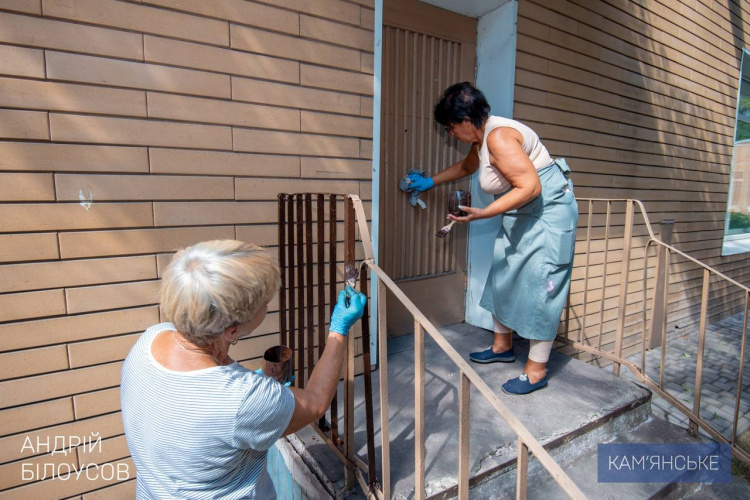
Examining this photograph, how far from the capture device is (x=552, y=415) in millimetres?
2287

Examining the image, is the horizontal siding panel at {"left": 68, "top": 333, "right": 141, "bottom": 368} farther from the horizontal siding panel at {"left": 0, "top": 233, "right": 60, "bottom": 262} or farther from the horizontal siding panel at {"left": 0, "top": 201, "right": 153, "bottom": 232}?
the horizontal siding panel at {"left": 0, "top": 201, "right": 153, "bottom": 232}

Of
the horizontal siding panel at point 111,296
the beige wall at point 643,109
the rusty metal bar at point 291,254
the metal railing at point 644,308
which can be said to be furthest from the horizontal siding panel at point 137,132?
the metal railing at point 644,308

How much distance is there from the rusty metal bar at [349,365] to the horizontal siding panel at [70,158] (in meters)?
1.04

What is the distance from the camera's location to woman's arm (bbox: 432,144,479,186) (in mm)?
2909

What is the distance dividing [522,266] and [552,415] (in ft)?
2.67

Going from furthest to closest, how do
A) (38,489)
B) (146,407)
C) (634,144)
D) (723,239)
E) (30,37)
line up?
(723,239) < (634,144) < (38,489) < (30,37) < (146,407)

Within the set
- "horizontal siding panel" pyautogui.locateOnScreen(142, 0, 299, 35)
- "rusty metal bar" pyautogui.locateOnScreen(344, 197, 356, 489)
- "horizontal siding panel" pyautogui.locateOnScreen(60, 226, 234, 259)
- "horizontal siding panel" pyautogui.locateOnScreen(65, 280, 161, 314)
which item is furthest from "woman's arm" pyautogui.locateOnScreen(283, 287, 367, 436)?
"horizontal siding panel" pyautogui.locateOnScreen(142, 0, 299, 35)

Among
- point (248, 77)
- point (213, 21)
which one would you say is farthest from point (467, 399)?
point (213, 21)

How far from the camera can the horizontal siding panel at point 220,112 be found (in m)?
1.98

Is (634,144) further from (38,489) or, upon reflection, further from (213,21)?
(38,489)

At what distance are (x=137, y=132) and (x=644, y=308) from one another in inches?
125

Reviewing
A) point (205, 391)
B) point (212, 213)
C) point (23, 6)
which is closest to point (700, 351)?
point (205, 391)

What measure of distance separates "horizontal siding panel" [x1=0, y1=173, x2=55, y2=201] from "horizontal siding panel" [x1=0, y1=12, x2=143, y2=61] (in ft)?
1.69

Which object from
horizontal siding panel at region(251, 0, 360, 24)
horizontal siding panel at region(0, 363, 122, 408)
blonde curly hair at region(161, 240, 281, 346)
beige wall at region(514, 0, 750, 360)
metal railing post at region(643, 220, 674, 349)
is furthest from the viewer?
metal railing post at region(643, 220, 674, 349)
